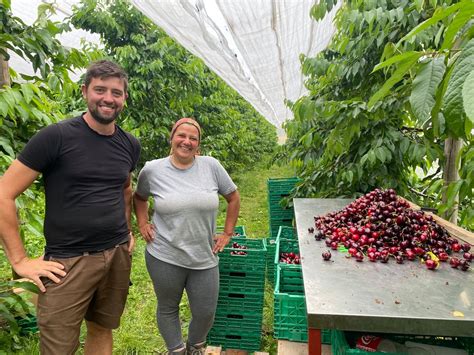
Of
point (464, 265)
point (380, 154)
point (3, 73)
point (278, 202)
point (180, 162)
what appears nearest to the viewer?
point (464, 265)

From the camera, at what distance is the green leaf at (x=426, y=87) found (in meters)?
0.75

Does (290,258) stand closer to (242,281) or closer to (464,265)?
(242,281)

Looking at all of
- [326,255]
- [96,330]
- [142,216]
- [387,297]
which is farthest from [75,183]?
[387,297]

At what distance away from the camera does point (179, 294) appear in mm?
2434

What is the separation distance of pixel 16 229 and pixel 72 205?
0.26 meters

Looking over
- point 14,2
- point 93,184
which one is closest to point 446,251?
point 93,184

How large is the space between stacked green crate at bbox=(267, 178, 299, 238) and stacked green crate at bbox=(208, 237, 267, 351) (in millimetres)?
1937

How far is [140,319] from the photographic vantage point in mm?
3293

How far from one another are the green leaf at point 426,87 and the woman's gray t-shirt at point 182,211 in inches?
65.3

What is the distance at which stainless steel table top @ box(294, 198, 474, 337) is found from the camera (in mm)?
1170

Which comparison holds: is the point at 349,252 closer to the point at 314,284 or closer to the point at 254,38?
the point at 314,284

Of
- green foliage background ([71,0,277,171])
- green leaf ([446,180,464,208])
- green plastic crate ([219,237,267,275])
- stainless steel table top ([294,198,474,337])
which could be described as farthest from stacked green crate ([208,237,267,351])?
green foliage background ([71,0,277,171])

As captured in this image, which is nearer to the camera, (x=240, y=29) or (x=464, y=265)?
(x=464, y=265)

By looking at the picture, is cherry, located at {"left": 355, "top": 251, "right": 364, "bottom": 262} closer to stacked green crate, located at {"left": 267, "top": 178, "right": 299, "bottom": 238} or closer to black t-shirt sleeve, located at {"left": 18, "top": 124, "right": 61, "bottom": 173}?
black t-shirt sleeve, located at {"left": 18, "top": 124, "right": 61, "bottom": 173}
